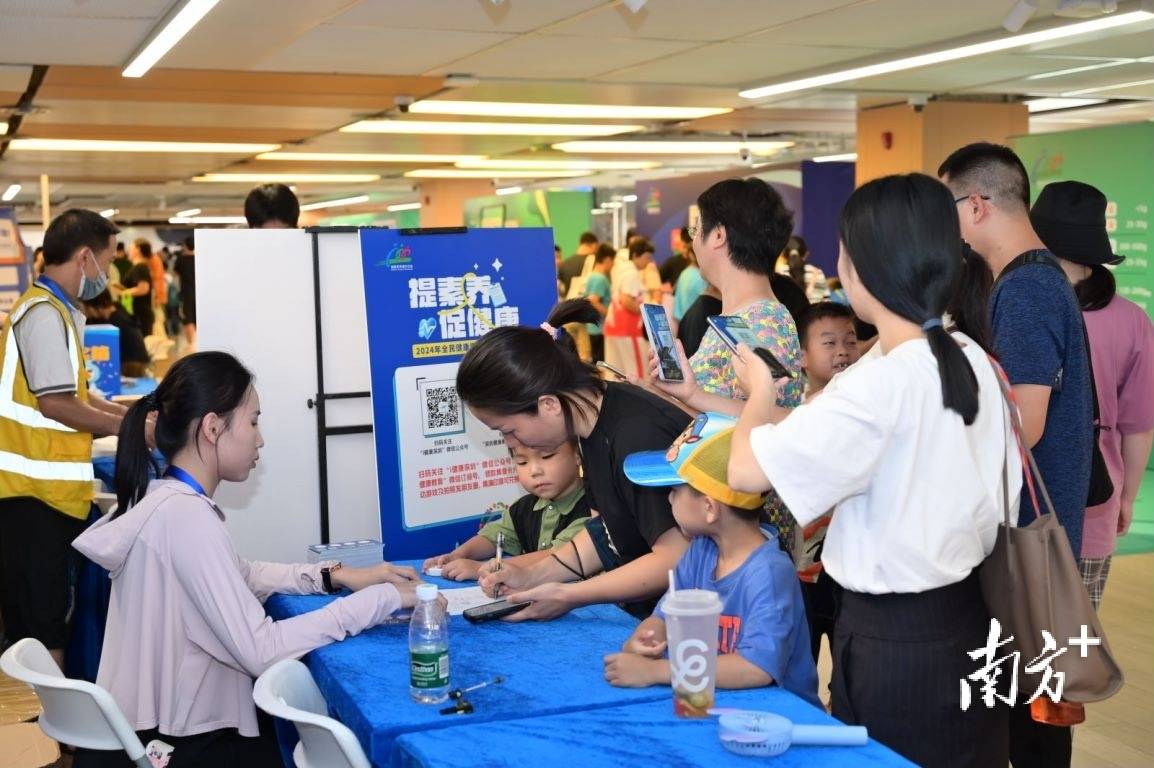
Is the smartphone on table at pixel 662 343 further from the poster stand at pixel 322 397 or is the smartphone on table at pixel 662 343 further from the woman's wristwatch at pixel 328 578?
the poster stand at pixel 322 397

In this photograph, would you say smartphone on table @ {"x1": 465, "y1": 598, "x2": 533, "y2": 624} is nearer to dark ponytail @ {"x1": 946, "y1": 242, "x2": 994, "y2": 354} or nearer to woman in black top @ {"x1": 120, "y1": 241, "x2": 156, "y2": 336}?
dark ponytail @ {"x1": 946, "y1": 242, "x2": 994, "y2": 354}

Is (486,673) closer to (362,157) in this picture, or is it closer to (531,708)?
(531,708)

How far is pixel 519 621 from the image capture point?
2.79m

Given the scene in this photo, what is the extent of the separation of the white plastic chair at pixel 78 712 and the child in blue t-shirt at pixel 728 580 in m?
0.95

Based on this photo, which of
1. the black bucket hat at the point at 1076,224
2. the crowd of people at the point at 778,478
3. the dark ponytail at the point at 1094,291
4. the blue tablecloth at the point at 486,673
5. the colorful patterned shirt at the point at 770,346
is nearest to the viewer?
the crowd of people at the point at 778,478

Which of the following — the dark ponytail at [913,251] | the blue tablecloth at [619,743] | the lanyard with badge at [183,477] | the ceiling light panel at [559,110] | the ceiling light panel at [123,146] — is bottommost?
the blue tablecloth at [619,743]

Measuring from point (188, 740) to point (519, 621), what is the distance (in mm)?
750

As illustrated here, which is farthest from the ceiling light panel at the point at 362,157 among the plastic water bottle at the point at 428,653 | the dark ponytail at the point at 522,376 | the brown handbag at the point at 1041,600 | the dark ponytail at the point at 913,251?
the brown handbag at the point at 1041,600

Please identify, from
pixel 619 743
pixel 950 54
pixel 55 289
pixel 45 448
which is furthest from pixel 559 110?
pixel 619 743

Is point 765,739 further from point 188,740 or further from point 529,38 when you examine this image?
point 529,38

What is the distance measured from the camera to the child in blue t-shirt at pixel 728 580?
2.26 metres

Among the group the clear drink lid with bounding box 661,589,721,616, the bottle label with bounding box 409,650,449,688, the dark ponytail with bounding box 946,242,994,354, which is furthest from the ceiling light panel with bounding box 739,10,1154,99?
the bottle label with bounding box 409,650,449,688

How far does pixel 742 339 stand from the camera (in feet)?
8.21

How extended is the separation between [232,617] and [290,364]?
186 cm
